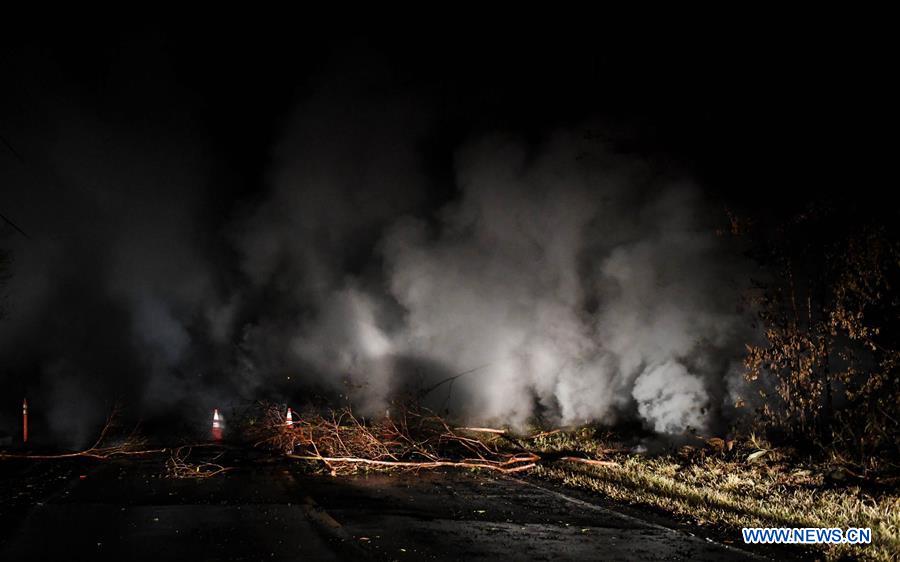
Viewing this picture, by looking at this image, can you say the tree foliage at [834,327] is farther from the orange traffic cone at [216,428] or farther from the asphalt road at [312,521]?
the orange traffic cone at [216,428]

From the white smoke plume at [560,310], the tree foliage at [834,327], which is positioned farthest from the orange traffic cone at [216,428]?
the tree foliage at [834,327]

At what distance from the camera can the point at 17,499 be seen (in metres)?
7.77

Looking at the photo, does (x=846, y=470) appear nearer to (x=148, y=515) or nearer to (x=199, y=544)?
(x=199, y=544)

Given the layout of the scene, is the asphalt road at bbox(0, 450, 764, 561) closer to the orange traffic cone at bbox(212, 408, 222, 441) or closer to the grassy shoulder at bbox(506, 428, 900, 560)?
the grassy shoulder at bbox(506, 428, 900, 560)

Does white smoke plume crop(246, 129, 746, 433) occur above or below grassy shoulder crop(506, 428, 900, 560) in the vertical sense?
above

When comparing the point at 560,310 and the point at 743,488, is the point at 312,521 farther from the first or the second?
the point at 560,310

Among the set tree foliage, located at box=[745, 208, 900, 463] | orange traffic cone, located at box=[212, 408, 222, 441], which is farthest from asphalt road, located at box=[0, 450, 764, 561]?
orange traffic cone, located at box=[212, 408, 222, 441]

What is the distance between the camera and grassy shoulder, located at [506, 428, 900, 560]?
6.59m

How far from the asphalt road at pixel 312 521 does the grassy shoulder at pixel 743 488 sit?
0.73m

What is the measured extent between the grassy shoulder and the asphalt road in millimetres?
726

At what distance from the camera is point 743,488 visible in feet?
27.4

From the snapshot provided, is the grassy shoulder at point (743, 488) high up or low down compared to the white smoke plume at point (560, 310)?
down

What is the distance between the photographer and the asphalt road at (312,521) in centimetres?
560

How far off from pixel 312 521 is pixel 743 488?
508cm
